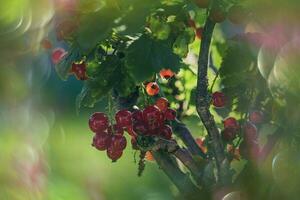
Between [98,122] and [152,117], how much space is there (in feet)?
0.64

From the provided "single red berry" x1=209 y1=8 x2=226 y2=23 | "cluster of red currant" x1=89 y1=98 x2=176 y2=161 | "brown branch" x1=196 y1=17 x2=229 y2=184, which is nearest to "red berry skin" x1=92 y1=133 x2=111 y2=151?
"cluster of red currant" x1=89 y1=98 x2=176 y2=161

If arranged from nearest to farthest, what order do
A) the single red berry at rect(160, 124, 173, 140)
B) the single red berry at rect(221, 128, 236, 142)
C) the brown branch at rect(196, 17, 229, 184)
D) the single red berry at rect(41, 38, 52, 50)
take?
the brown branch at rect(196, 17, 229, 184) < the single red berry at rect(160, 124, 173, 140) < the single red berry at rect(221, 128, 236, 142) < the single red berry at rect(41, 38, 52, 50)

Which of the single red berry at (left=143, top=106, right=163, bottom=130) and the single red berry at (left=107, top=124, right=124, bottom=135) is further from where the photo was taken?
the single red berry at (left=107, top=124, right=124, bottom=135)

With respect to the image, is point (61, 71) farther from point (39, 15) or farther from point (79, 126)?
point (79, 126)

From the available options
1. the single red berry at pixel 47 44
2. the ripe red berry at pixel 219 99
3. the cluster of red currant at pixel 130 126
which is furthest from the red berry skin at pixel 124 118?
the single red berry at pixel 47 44

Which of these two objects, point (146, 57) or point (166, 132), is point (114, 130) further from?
point (146, 57)

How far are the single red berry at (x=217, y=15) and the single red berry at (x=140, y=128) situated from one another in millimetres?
287

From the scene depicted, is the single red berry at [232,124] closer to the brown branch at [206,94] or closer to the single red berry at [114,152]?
the brown branch at [206,94]

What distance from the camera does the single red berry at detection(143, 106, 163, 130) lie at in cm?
151

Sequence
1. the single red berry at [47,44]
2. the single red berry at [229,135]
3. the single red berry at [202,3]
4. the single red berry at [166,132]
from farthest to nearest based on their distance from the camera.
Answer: the single red berry at [47,44] < the single red berry at [229,135] < the single red berry at [166,132] < the single red berry at [202,3]

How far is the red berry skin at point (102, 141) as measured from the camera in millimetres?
1606

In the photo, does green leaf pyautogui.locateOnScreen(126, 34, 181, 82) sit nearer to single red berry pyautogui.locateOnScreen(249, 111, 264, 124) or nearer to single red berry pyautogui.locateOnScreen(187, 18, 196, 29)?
single red berry pyautogui.locateOnScreen(187, 18, 196, 29)

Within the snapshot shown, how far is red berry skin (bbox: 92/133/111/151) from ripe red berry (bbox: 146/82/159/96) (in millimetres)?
143

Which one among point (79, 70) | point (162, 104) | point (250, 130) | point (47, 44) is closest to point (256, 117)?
point (250, 130)
